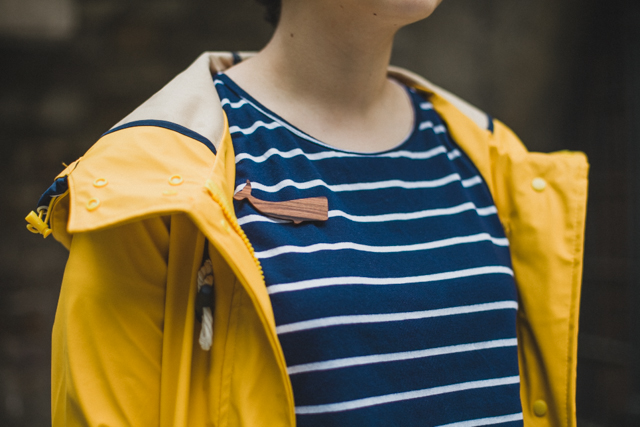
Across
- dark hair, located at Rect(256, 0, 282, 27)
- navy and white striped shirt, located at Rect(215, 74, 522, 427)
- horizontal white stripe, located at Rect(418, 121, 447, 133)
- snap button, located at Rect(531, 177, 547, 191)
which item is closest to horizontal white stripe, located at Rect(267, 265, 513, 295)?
navy and white striped shirt, located at Rect(215, 74, 522, 427)

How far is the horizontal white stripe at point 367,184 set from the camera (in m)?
0.77

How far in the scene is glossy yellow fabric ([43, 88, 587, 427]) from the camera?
64 centimetres

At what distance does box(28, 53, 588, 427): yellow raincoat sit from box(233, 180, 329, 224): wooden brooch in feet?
0.12

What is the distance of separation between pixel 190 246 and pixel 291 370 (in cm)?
24

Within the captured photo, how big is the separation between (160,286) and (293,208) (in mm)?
241

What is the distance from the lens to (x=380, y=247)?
79 centimetres

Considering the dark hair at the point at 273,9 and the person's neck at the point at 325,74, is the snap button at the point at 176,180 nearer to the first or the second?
the person's neck at the point at 325,74

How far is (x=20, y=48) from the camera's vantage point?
5.70ft

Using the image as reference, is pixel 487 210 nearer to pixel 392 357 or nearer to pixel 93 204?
pixel 392 357

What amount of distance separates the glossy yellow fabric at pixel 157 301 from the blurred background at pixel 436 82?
1251 millimetres

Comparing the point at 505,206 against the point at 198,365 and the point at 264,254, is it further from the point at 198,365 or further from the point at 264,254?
the point at 198,365

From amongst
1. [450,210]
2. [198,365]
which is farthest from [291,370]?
[450,210]

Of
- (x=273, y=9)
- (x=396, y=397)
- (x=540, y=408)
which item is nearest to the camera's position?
(x=396, y=397)

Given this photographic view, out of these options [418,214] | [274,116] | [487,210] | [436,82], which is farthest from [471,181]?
[436,82]
